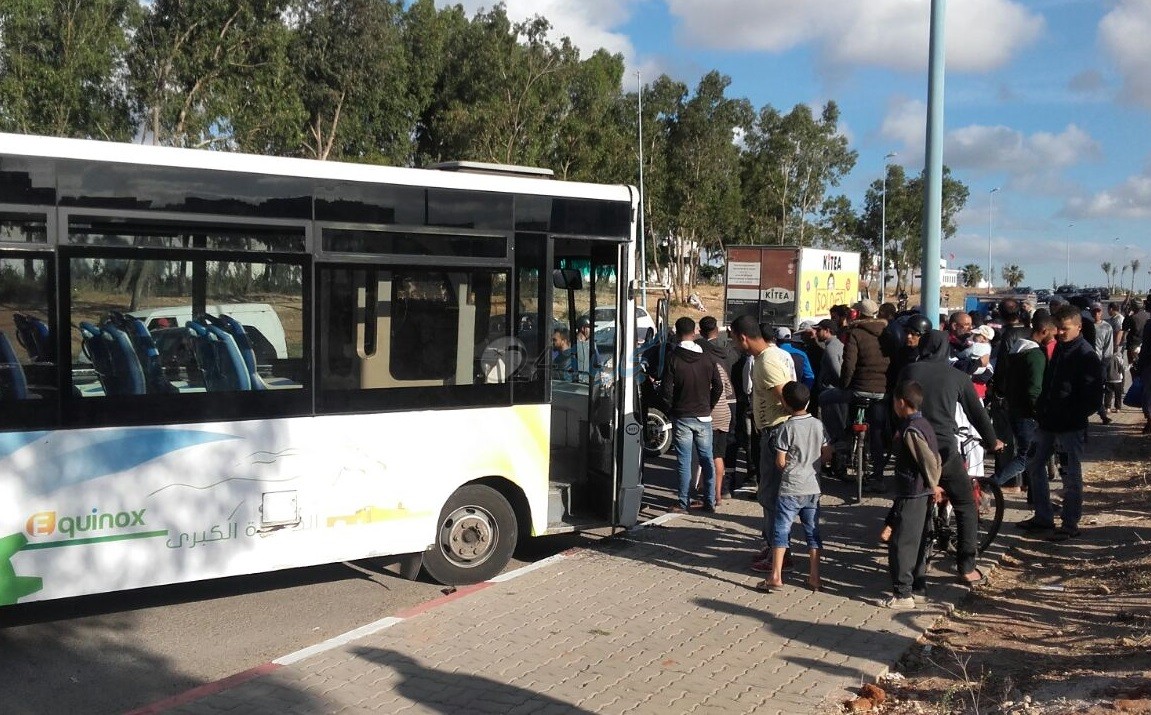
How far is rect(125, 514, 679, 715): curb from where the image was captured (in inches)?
213

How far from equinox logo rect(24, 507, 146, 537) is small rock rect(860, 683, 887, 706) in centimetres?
423

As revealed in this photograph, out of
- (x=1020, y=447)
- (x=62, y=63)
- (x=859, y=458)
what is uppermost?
(x=62, y=63)

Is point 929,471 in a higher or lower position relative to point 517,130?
lower

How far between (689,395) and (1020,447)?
10.1ft

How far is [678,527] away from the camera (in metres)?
9.63

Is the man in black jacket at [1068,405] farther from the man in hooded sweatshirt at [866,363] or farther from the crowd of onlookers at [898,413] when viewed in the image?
the man in hooded sweatshirt at [866,363]

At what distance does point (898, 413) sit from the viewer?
288 inches

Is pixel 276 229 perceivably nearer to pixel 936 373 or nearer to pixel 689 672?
pixel 689 672

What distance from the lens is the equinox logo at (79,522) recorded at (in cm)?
598

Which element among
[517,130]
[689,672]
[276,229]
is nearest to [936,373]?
[689,672]

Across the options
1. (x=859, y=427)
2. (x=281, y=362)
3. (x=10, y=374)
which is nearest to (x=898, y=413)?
(x=859, y=427)

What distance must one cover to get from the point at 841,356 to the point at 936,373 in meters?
3.68

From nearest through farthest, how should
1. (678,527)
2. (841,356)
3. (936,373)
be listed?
(936,373) → (678,527) → (841,356)

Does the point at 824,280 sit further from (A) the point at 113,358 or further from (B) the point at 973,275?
(B) the point at 973,275
